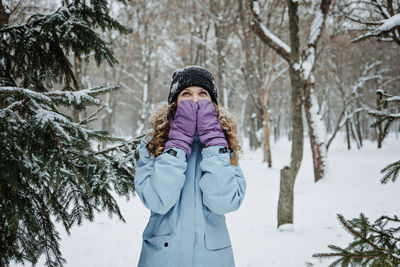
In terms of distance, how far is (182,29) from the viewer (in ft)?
54.2

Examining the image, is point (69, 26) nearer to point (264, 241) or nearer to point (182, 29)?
point (264, 241)

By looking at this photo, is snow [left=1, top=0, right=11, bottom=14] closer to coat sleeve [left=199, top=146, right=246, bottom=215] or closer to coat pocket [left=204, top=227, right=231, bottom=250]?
coat sleeve [left=199, top=146, right=246, bottom=215]

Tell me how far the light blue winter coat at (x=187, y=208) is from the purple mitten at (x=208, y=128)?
2.3 inches

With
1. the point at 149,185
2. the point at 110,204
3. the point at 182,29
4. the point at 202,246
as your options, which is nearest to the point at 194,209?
the point at 202,246

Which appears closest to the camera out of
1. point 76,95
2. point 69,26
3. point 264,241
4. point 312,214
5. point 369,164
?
point 76,95

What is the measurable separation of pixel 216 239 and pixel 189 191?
36 cm

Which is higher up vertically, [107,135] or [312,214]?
[107,135]

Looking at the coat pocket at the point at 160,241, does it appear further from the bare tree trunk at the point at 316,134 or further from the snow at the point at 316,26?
the bare tree trunk at the point at 316,134

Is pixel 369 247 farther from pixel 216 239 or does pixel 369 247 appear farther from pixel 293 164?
pixel 293 164

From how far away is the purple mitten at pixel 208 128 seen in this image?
1.68 m

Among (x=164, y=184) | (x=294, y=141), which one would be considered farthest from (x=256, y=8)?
(x=164, y=184)

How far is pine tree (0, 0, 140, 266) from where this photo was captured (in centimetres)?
155

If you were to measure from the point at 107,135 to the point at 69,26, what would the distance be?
3.63 ft

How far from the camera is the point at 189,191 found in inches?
65.6
